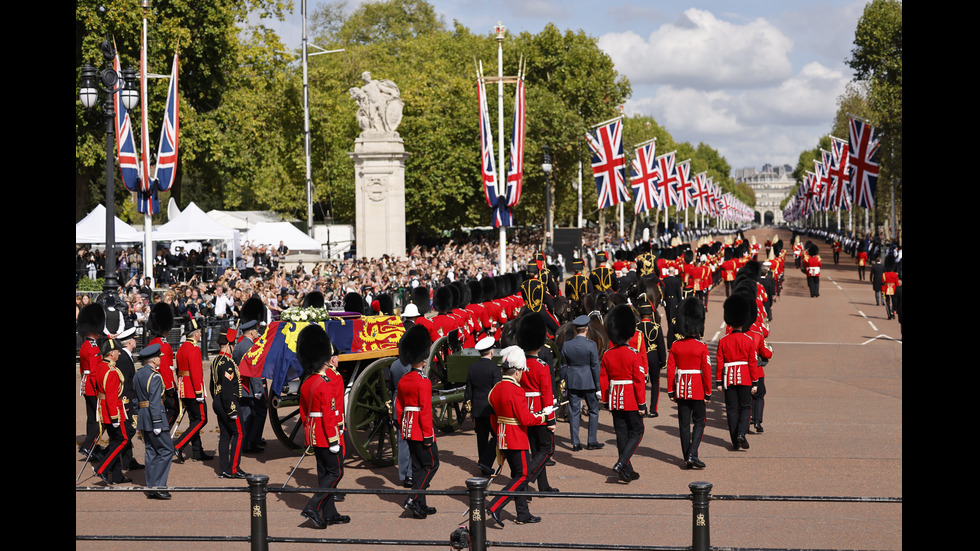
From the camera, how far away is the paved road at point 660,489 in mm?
7547

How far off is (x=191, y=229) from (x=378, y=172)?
576 centimetres

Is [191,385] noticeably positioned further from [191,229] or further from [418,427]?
[191,229]

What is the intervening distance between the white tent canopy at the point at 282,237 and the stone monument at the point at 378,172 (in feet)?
6.55

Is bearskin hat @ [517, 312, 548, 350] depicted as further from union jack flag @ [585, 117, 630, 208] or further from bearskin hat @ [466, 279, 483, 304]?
union jack flag @ [585, 117, 630, 208]

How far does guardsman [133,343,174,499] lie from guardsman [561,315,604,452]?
160 inches

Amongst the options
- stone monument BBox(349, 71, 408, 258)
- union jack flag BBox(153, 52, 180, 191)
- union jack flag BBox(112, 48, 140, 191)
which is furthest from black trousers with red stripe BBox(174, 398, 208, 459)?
stone monument BBox(349, 71, 408, 258)

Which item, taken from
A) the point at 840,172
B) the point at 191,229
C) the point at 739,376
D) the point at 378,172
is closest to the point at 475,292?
the point at 739,376

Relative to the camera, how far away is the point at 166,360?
10.0 meters

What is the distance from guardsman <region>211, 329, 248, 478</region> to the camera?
9.50 meters

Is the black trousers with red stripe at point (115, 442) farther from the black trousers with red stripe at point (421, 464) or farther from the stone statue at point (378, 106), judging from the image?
the stone statue at point (378, 106)

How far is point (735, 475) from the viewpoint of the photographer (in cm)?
941
